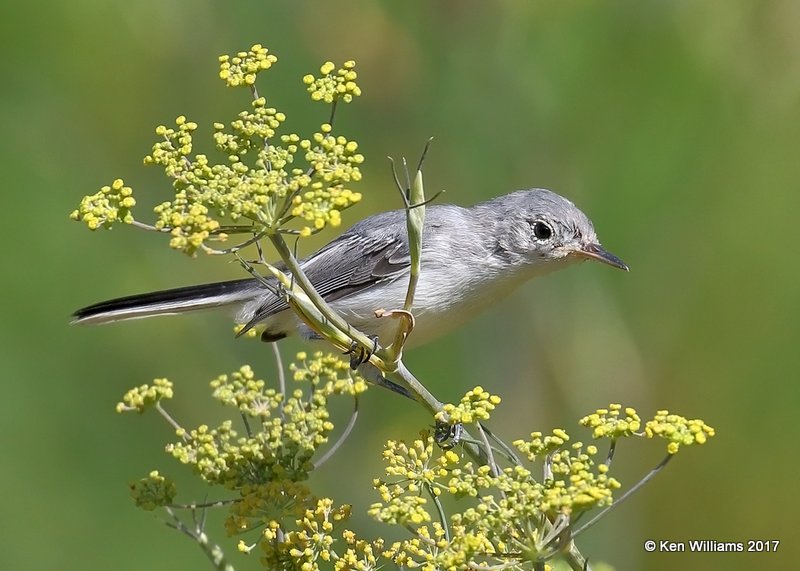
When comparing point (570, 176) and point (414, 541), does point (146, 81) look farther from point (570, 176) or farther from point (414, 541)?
point (414, 541)

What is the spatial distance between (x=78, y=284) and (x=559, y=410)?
1861 millimetres

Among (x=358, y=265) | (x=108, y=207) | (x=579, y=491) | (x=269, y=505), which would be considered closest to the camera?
(x=579, y=491)

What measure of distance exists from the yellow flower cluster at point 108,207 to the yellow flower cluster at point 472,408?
0.62 meters

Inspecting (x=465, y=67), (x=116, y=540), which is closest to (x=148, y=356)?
(x=116, y=540)

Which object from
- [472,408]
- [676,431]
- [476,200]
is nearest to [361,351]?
[472,408]

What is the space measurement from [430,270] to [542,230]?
381 millimetres

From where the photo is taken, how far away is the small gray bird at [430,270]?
8.95 feet

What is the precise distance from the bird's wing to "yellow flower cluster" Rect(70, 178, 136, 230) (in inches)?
55.4

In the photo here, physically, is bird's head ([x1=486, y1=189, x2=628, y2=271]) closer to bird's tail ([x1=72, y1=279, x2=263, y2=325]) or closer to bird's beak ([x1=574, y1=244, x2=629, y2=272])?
bird's beak ([x1=574, y1=244, x2=629, y2=272])

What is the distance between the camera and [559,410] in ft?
10.8

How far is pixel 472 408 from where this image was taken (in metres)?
1.54

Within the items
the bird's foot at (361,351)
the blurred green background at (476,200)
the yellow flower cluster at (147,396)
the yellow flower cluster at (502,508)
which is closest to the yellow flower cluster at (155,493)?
the yellow flower cluster at (147,396)

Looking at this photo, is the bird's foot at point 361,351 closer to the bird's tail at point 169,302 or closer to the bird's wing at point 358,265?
the bird's wing at point 358,265

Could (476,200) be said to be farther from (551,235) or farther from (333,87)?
(333,87)
